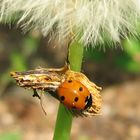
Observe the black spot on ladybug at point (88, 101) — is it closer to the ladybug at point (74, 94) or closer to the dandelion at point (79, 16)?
the ladybug at point (74, 94)

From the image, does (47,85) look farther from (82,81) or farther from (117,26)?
(117,26)

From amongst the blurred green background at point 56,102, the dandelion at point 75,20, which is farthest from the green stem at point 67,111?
the blurred green background at point 56,102

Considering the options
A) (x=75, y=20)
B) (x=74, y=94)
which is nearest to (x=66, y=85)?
(x=74, y=94)

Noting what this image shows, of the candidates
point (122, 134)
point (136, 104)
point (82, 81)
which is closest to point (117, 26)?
point (82, 81)

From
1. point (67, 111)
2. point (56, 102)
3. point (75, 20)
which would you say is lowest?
point (56, 102)

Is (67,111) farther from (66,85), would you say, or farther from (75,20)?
(75,20)

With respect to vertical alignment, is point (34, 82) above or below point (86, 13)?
below

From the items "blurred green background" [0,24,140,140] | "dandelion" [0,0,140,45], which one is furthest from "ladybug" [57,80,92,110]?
"blurred green background" [0,24,140,140]
